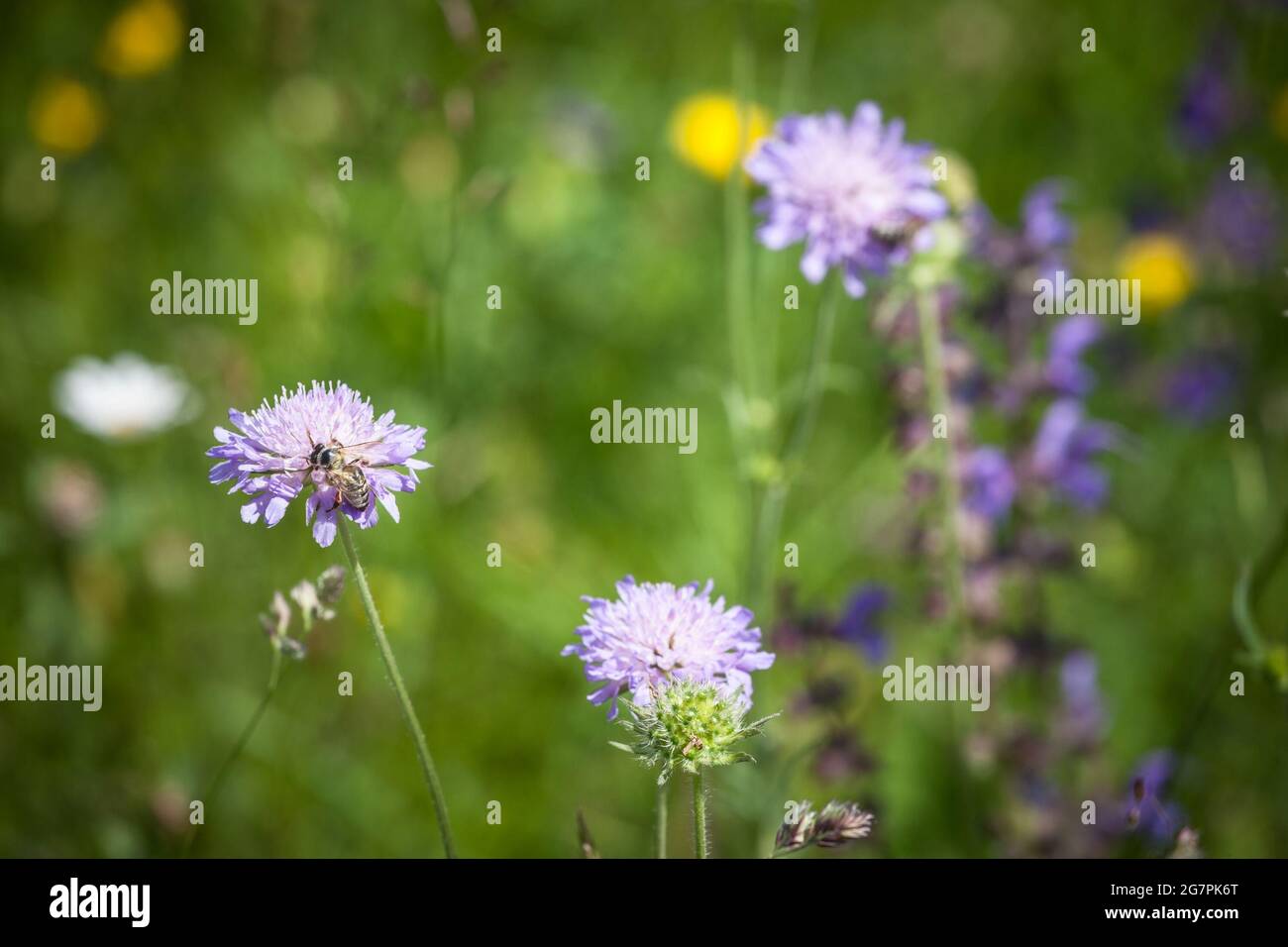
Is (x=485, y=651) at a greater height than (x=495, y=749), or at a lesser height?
greater

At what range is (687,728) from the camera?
65.3 inches

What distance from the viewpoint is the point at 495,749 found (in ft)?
11.6

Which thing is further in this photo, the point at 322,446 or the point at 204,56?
the point at 204,56

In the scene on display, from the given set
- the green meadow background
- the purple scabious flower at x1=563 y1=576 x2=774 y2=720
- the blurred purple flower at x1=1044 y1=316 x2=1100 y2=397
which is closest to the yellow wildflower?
the green meadow background

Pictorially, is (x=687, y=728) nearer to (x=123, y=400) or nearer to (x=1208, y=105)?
(x=123, y=400)

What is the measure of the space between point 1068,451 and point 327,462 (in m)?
2.05

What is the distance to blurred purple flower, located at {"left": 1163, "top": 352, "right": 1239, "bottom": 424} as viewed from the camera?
4.02m

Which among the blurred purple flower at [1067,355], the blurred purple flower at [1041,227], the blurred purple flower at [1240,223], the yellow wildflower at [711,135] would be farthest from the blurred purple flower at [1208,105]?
the blurred purple flower at [1041,227]

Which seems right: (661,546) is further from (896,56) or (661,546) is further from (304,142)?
(896,56)

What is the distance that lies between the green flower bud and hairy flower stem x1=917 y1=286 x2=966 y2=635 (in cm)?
121

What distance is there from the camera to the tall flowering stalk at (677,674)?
166 cm

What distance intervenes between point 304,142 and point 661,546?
1.70 m

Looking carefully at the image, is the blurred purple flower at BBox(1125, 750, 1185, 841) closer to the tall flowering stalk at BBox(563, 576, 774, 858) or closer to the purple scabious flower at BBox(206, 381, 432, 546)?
the tall flowering stalk at BBox(563, 576, 774, 858)
